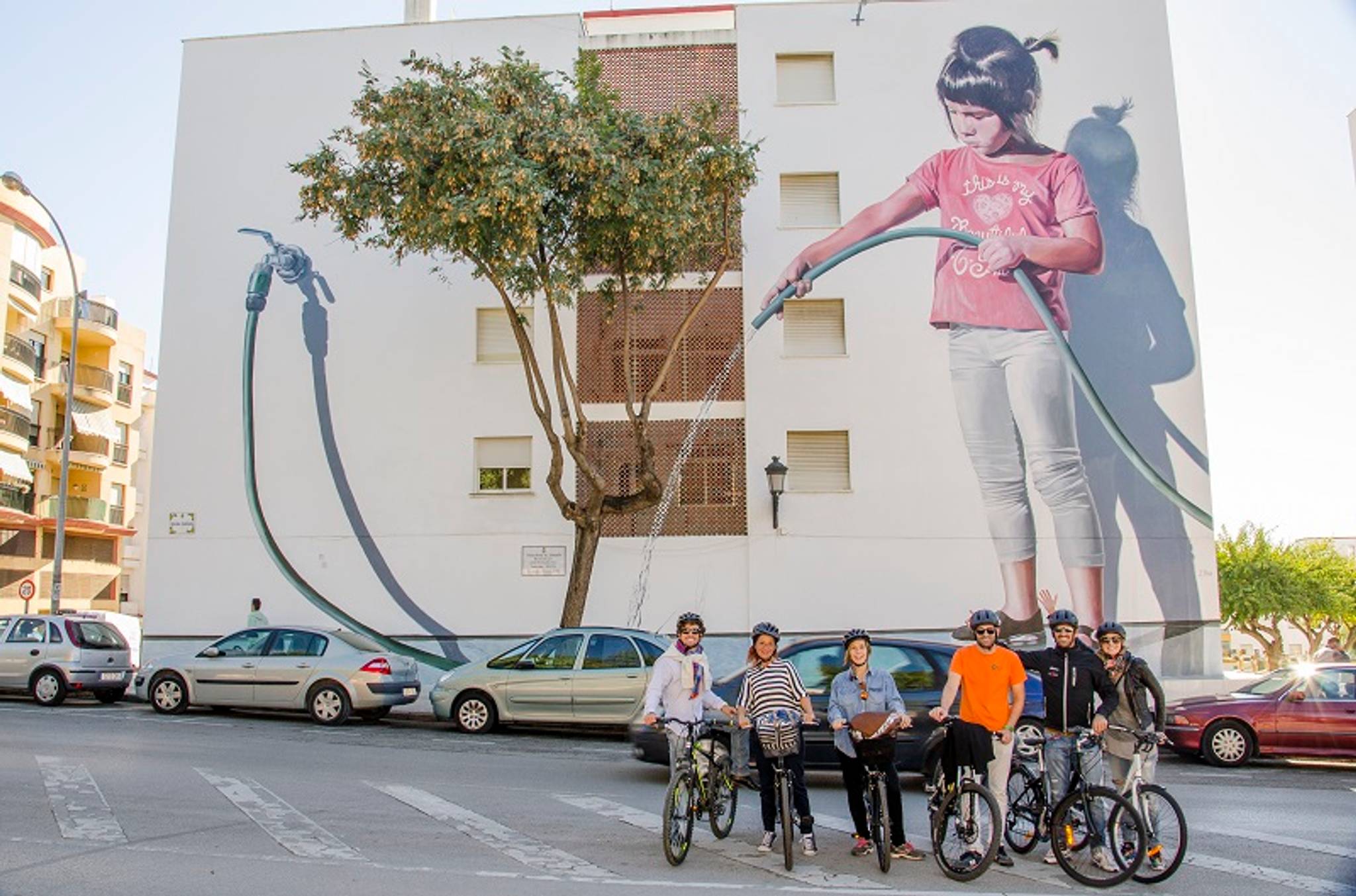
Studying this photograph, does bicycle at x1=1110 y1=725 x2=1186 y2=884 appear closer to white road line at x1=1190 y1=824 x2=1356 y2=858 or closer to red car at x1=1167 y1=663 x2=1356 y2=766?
white road line at x1=1190 y1=824 x2=1356 y2=858

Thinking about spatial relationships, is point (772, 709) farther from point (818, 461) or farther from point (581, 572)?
Answer: point (818, 461)

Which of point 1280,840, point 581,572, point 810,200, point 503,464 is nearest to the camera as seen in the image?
point 1280,840

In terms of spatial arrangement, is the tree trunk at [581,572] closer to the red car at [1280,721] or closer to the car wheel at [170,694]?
the car wheel at [170,694]

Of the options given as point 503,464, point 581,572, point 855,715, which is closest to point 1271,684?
point 855,715

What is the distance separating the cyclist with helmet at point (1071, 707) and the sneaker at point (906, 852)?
97 centimetres

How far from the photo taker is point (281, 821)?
29.8ft

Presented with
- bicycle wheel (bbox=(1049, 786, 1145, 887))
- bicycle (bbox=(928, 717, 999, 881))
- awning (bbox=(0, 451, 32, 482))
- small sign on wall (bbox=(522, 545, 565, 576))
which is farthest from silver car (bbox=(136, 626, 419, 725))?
awning (bbox=(0, 451, 32, 482))

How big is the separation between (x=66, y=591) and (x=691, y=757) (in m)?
37.7

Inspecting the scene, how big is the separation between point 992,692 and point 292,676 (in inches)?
464

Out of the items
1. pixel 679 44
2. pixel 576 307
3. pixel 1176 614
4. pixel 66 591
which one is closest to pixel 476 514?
pixel 576 307

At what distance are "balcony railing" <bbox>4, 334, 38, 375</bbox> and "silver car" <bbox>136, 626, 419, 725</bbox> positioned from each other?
21842mm

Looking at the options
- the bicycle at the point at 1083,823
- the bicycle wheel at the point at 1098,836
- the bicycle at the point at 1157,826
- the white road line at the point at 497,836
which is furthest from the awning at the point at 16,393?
the bicycle at the point at 1157,826

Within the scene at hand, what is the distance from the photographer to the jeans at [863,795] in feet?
26.1

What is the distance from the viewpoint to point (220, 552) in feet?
71.1
